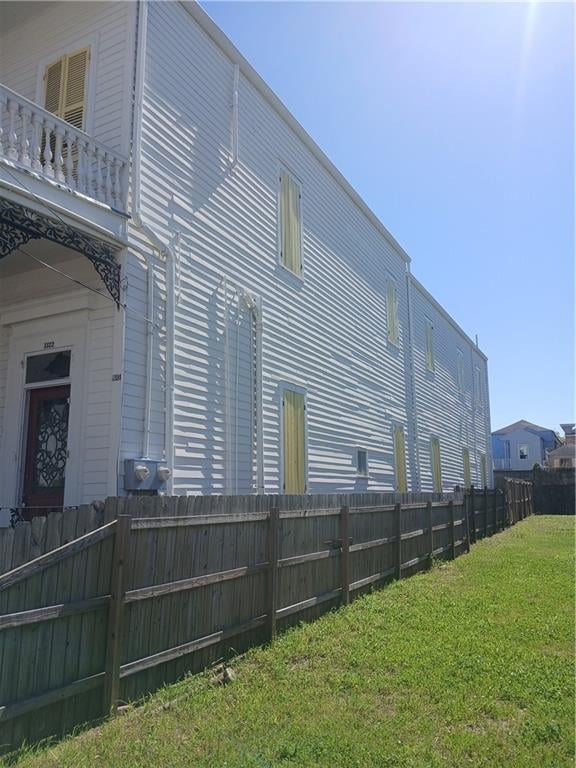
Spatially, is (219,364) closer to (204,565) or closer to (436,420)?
(204,565)

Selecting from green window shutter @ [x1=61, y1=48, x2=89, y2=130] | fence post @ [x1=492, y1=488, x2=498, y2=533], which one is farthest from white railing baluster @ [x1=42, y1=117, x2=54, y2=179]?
fence post @ [x1=492, y1=488, x2=498, y2=533]

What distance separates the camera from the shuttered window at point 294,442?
10.2 m

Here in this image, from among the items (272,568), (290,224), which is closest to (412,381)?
(290,224)

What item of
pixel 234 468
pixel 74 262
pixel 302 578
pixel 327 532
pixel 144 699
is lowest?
pixel 144 699

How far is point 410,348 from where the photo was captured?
59.3ft

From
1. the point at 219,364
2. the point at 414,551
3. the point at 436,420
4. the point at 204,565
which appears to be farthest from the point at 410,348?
the point at 204,565

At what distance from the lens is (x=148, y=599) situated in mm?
4590

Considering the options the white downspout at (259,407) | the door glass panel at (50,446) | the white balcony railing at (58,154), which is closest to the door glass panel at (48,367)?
the door glass panel at (50,446)

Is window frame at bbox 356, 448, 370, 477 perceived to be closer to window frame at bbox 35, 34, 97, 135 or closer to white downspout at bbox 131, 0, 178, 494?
white downspout at bbox 131, 0, 178, 494

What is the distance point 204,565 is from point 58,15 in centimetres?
794

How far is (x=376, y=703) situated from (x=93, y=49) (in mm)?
8240

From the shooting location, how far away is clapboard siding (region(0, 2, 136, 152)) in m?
7.77

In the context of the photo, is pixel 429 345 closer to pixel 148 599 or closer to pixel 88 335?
pixel 88 335

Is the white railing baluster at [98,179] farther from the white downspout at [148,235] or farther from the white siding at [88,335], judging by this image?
the white siding at [88,335]
